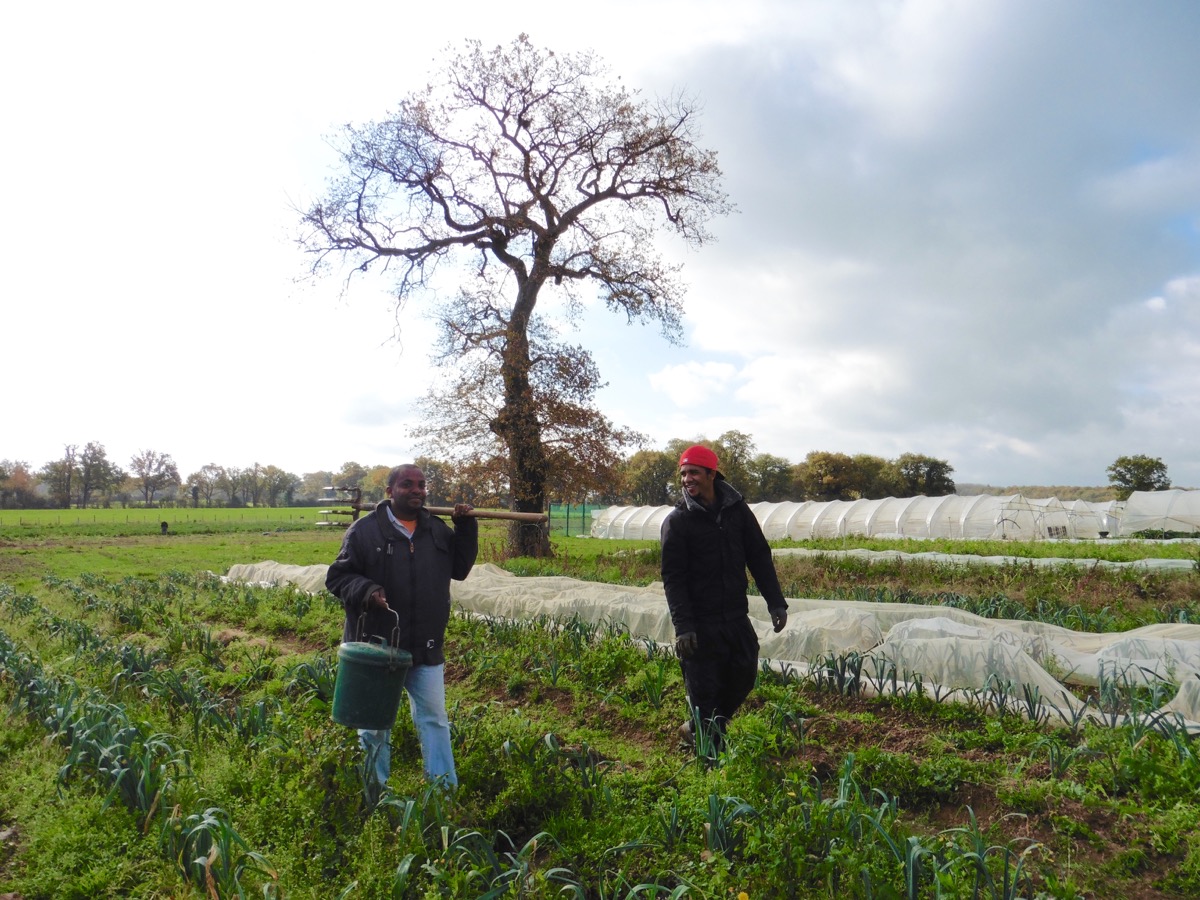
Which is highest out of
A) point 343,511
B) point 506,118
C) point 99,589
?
point 506,118

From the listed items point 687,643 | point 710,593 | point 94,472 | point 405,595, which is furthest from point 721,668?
point 94,472

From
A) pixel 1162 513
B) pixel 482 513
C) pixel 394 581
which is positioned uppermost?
pixel 482 513

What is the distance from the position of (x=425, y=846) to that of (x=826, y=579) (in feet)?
30.1

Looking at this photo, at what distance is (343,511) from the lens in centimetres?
517

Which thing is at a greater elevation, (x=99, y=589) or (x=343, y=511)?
(x=343, y=511)

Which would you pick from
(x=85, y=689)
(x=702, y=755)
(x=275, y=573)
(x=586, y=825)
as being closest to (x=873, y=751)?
(x=702, y=755)

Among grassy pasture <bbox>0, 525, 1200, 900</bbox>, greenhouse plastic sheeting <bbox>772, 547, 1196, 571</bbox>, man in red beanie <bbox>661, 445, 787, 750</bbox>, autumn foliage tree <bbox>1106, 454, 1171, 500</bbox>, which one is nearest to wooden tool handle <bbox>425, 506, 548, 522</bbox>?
man in red beanie <bbox>661, 445, 787, 750</bbox>

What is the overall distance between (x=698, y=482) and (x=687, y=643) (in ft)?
2.67

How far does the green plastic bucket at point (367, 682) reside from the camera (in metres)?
3.25

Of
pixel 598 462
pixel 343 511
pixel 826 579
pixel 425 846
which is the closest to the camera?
pixel 425 846

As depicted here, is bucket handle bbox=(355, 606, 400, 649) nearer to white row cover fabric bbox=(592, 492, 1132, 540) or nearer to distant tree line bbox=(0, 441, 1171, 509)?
distant tree line bbox=(0, 441, 1171, 509)

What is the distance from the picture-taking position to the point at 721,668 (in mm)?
3924

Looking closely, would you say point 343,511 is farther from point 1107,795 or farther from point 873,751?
point 1107,795

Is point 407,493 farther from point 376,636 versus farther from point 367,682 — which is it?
point 367,682
